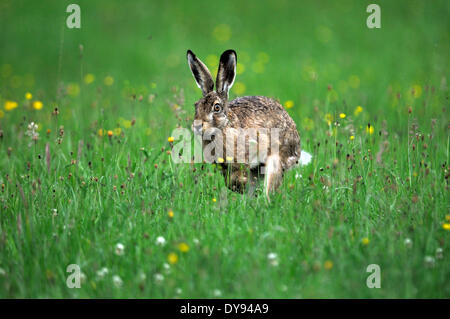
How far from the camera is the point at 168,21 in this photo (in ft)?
55.8

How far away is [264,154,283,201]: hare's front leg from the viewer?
5.43 meters

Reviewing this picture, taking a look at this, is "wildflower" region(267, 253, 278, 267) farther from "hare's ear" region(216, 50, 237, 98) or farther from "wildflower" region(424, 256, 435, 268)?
"hare's ear" region(216, 50, 237, 98)

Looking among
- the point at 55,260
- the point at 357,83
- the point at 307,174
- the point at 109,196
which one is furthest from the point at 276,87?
the point at 55,260

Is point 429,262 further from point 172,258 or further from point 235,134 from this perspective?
point 235,134

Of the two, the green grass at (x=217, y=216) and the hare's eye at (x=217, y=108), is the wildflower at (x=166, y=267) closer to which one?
the green grass at (x=217, y=216)

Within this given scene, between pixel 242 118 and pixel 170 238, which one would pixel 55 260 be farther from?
pixel 242 118

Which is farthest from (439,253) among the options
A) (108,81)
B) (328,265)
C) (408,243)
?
(108,81)

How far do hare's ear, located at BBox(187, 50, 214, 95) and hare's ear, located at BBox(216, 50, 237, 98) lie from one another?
0.09 meters

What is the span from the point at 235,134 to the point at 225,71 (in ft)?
2.16

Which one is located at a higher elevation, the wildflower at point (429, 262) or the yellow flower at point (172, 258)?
the yellow flower at point (172, 258)

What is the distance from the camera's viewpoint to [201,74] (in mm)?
5641

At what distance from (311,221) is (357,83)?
274 inches

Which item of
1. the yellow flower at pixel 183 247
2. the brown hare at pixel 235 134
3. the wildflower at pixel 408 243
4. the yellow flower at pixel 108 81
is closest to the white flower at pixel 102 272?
the yellow flower at pixel 183 247

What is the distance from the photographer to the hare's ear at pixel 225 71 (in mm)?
5586
